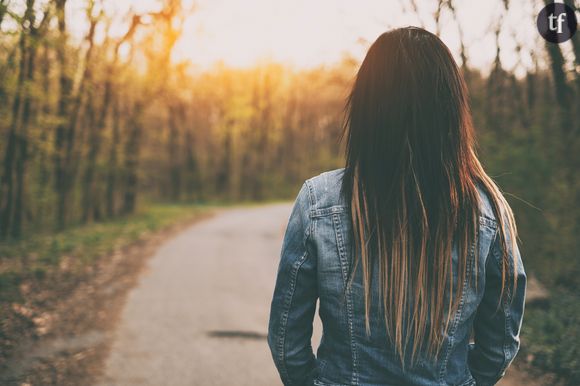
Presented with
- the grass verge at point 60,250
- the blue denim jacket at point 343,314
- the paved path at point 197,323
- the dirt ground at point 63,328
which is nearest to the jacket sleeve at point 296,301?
the blue denim jacket at point 343,314

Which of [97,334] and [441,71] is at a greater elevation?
[441,71]

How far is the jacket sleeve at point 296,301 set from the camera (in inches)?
59.6

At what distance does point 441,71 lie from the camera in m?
1.44

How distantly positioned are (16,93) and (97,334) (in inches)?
272

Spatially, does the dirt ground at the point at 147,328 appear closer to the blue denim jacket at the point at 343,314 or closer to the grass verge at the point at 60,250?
the grass verge at the point at 60,250

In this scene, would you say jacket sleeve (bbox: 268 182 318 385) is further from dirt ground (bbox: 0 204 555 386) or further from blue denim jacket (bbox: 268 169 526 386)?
dirt ground (bbox: 0 204 555 386)

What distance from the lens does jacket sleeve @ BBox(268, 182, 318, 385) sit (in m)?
1.51

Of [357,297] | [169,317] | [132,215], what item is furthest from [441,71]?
[132,215]

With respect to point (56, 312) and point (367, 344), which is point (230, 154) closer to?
point (56, 312)

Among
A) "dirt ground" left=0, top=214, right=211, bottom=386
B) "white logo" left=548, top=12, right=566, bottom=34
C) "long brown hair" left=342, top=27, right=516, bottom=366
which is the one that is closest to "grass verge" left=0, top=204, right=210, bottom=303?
"dirt ground" left=0, top=214, right=211, bottom=386

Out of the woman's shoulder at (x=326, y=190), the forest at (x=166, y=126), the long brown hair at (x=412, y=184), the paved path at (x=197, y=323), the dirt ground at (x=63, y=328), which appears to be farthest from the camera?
the forest at (x=166, y=126)

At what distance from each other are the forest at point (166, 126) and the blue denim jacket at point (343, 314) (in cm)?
31

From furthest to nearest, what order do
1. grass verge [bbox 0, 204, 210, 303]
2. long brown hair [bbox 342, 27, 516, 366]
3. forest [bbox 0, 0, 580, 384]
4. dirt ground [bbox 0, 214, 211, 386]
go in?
1. grass verge [bbox 0, 204, 210, 303]
2. forest [bbox 0, 0, 580, 384]
3. dirt ground [bbox 0, 214, 211, 386]
4. long brown hair [bbox 342, 27, 516, 366]

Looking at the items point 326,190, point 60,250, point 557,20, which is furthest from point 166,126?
point 326,190
